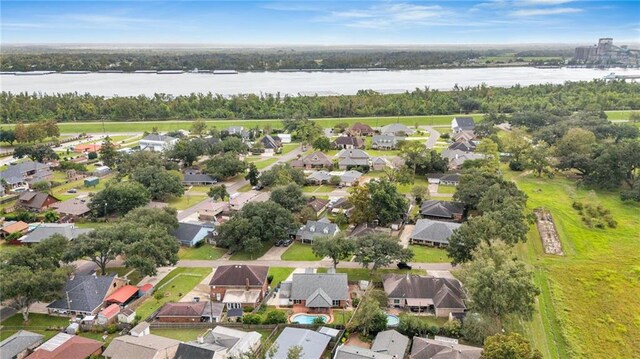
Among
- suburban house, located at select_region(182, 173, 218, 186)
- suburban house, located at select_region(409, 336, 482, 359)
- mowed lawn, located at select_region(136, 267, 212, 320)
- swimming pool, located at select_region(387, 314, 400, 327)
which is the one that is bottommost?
mowed lawn, located at select_region(136, 267, 212, 320)

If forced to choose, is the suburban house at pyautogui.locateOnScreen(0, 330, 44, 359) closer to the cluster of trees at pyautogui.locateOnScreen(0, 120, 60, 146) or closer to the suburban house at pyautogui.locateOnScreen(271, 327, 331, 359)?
the suburban house at pyautogui.locateOnScreen(271, 327, 331, 359)

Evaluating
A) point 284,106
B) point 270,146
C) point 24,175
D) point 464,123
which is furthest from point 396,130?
point 24,175

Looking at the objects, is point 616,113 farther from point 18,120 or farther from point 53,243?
point 18,120

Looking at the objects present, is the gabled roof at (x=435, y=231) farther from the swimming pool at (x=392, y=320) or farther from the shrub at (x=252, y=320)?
the shrub at (x=252, y=320)

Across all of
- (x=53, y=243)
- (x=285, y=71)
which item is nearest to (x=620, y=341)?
(x=53, y=243)

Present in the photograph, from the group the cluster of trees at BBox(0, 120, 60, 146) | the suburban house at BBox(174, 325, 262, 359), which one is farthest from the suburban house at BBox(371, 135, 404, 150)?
the cluster of trees at BBox(0, 120, 60, 146)

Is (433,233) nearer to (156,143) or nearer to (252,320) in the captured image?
(252,320)

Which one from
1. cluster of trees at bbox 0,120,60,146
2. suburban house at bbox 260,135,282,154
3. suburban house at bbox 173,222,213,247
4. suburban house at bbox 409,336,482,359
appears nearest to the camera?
suburban house at bbox 409,336,482,359
